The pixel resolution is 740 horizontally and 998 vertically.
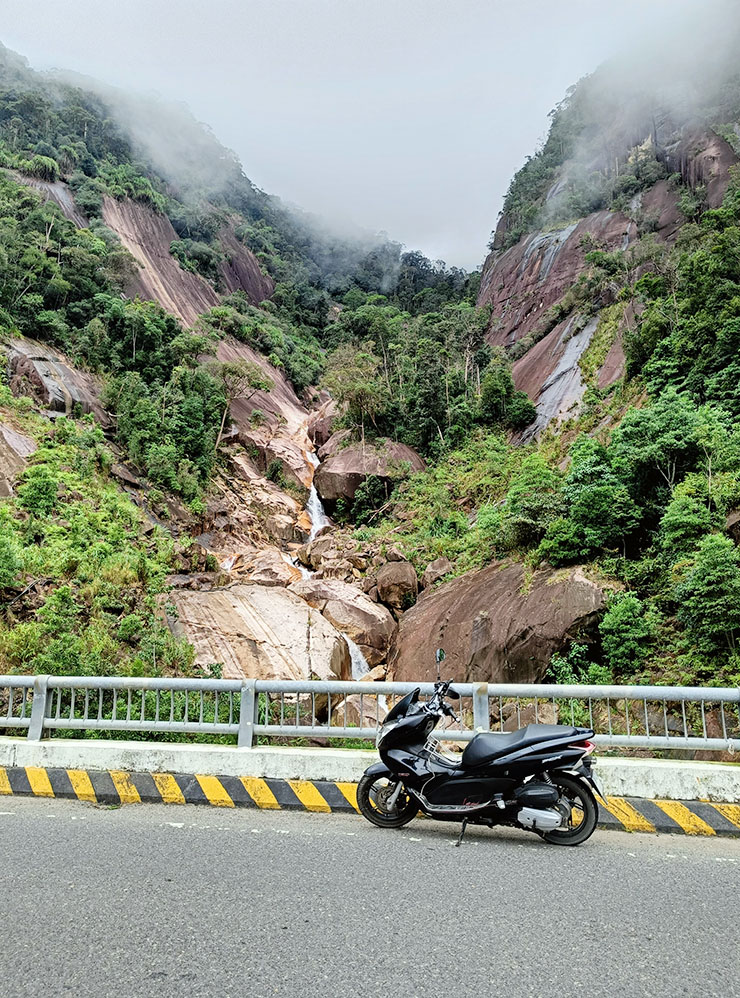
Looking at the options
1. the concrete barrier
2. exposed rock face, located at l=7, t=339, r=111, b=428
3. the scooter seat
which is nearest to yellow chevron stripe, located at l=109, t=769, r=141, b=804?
→ the concrete barrier

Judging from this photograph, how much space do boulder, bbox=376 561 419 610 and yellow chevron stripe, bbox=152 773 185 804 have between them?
13268mm

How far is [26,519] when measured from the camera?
54.3 feet

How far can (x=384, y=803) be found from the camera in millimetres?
4598

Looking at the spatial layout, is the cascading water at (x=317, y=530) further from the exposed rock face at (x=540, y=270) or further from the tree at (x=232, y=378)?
the exposed rock face at (x=540, y=270)

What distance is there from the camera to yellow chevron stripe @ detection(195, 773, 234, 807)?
5.04 m

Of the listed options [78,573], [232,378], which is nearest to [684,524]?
[78,573]

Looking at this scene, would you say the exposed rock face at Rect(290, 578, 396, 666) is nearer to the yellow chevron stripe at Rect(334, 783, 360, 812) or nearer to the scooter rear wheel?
the yellow chevron stripe at Rect(334, 783, 360, 812)

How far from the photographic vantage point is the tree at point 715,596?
8992mm

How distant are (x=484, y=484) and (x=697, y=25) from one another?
4626 centimetres

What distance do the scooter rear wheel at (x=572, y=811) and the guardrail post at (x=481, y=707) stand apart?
0.99 m

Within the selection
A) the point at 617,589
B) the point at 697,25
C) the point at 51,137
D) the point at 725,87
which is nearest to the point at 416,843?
the point at 617,589

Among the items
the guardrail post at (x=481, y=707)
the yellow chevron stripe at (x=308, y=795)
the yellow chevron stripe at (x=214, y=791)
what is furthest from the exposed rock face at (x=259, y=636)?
the guardrail post at (x=481, y=707)

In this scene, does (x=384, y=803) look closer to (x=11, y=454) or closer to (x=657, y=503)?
(x=657, y=503)

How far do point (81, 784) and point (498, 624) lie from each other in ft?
30.1
